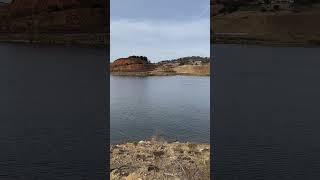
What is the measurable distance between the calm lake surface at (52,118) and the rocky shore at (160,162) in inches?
12.5

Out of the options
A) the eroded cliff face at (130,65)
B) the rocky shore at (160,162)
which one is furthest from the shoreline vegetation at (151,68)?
the rocky shore at (160,162)

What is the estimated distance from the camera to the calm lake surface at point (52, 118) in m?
5.82

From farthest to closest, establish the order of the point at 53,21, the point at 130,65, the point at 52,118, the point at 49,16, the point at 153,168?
the point at 53,21 < the point at 49,16 < the point at 130,65 < the point at 52,118 < the point at 153,168

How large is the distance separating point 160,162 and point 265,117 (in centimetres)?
444

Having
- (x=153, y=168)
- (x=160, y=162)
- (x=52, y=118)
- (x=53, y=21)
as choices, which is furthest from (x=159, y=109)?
(x=53, y=21)

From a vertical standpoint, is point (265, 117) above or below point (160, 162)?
above

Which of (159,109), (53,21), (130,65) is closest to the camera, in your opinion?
(159,109)

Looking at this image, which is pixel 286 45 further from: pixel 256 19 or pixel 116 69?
pixel 116 69

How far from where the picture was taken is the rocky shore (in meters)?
4.98

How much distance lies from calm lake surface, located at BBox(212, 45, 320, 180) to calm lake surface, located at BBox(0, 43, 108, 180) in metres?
1.72

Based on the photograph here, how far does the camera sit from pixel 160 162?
5.36 m

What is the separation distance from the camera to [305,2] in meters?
20.2

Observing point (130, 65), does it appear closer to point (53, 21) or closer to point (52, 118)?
point (53, 21)

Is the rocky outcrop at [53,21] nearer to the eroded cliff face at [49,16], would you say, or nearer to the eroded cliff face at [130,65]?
the eroded cliff face at [49,16]
